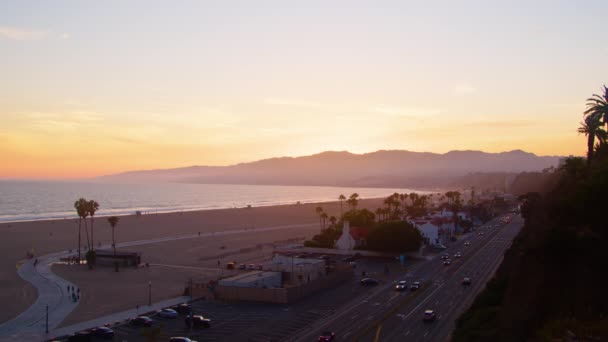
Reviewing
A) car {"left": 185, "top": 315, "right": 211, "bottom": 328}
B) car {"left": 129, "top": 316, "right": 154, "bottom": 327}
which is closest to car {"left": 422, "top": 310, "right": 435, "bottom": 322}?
car {"left": 185, "top": 315, "right": 211, "bottom": 328}

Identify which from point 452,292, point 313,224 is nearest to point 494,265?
point 452,292

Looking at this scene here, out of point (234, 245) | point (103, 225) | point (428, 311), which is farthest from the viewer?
point (103, 225)

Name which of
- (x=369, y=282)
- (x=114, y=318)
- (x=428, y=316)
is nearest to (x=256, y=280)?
(x=369, y=282)

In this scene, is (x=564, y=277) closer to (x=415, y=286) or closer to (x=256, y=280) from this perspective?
(x=415, y=286)

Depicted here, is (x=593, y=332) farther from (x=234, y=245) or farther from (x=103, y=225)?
(x=103, y=225)

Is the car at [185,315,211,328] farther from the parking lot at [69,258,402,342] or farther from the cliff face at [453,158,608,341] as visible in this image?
the cliff face at [453,158,608,341]

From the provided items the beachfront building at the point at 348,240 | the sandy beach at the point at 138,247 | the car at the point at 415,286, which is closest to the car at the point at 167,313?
the sandy beach at the point at 138,247
